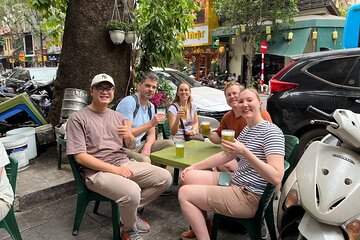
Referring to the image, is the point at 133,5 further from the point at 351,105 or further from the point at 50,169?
the point at 351,105

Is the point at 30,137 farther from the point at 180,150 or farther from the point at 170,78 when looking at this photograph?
the point at 170,78

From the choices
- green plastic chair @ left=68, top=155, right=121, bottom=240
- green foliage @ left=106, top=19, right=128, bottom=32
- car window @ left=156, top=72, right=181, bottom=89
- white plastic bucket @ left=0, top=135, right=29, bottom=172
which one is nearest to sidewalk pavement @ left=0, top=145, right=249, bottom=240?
white plastic bucket @ left=0, top=135, right=29, bottom=172

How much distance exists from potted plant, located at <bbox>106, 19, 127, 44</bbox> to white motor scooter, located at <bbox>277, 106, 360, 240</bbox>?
3174mm

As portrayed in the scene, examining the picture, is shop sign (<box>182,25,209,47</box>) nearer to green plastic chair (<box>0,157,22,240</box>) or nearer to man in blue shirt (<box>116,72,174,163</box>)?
man in blue shirt (<box>116,72,174,163</box>)

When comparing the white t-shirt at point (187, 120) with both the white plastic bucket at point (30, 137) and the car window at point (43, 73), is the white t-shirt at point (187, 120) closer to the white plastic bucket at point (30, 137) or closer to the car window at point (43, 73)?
the white plastic bucket at point (30, 137)

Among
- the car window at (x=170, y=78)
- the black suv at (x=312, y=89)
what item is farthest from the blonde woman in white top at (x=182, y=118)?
the car window at (x=170, y=78)

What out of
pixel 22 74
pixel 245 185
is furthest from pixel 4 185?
pixel 22 74

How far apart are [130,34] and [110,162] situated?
243cm

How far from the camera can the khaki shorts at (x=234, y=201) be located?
210 centimetres

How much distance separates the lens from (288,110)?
13.3ft

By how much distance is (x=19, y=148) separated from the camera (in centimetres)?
364

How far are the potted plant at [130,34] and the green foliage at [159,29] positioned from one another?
343mm

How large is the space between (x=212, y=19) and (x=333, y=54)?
16.0 metres

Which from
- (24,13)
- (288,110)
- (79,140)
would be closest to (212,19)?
(24,13)
